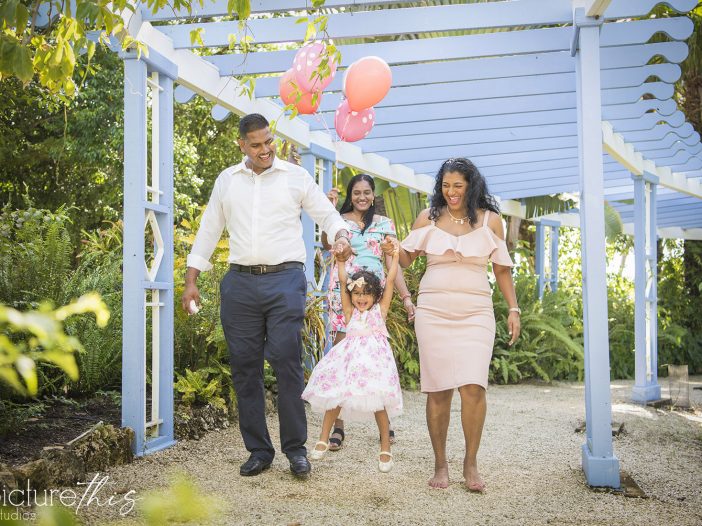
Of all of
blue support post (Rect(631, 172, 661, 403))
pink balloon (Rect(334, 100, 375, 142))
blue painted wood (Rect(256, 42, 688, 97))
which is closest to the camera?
blue painted wood (Rect(256, 42, 688, 97))

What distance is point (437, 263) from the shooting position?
14.5 feet

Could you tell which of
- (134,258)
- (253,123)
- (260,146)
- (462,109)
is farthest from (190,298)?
(462,109)

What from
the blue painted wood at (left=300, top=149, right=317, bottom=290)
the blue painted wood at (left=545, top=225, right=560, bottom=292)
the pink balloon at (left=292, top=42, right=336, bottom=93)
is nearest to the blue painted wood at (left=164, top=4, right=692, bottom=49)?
the pink balloon at (left=292, top=42, right=336, bottom=93)

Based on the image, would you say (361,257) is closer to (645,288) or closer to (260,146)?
(260,146)

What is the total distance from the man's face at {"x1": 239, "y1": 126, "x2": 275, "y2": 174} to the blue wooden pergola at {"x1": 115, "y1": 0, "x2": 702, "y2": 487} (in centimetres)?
33

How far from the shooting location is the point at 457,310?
4.29 meters

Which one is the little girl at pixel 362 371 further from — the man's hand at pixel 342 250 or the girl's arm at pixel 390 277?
the man's hand at pixel 342 250

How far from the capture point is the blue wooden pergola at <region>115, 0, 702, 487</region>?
14.9 ft

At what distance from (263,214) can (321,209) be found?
38cm

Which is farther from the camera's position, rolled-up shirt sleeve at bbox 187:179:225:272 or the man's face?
rolled-up shirt sleeve at bbox 187:179:225:272

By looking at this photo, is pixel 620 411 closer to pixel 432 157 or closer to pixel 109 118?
pixel 432 157

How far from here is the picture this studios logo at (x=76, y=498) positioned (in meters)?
3.49

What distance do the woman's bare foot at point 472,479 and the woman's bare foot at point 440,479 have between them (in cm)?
12

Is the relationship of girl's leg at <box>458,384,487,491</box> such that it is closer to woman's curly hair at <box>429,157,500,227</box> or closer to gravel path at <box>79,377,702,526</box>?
gravel path at <box>79,377,702,526</box>
